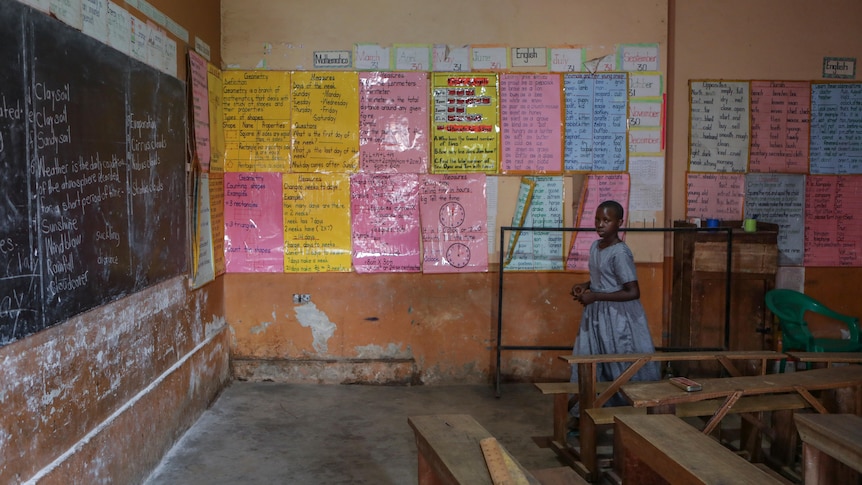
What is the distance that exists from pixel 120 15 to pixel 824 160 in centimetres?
525

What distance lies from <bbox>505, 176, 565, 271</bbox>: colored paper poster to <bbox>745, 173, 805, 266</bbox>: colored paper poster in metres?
1.55

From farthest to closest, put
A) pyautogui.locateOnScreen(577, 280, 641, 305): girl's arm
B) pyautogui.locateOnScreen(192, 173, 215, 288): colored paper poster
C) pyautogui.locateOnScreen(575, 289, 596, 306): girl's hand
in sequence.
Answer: pyautogui.locateOnScreen(192, 173, 215, 288): colored paper poster → pyautogui.locateOnScreen(575, 289, 596, 306): girl's hand → pyautogui.locateOnScreen(577, 280, 641, 305): girl's arm

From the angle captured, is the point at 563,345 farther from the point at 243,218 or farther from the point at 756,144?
the point at 243,218

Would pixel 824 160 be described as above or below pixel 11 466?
above

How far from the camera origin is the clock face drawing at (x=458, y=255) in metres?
5.71

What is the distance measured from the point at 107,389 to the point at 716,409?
305 centimetres

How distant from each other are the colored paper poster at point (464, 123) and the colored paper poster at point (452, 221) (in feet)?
0.35

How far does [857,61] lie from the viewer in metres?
5.76

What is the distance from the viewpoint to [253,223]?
222 inches

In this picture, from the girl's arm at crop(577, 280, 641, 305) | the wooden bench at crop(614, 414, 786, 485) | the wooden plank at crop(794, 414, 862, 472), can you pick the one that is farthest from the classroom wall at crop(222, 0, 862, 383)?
the wooden plank at crop(794, 414, 862, 472)

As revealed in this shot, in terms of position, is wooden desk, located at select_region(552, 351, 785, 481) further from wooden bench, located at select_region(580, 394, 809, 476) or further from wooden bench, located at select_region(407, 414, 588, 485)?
wooden bench, located at select_region(407, 414, 588, 485)

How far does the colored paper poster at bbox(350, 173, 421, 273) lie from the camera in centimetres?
566

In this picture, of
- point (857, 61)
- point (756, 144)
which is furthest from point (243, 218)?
point (857, 61)

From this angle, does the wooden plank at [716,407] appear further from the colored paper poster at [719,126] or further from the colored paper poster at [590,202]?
the colored paper poster at [719,126]
